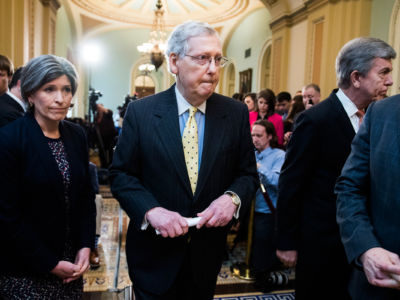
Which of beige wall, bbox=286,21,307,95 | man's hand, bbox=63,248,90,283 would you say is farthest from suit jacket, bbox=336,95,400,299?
beige wall, bbox=286,21,307,95

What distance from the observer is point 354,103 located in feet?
5.51

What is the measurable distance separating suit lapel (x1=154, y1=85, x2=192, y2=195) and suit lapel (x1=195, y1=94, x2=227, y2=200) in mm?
70

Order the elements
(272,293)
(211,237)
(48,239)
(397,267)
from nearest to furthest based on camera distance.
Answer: (397,267) < (48,239) < (211,237) < (272,293)

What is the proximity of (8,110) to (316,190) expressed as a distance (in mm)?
1964

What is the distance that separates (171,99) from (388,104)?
83 centimetres

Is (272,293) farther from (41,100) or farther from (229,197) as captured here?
(41,100)

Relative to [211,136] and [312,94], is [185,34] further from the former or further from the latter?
[312,94]

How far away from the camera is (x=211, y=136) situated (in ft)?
4.74

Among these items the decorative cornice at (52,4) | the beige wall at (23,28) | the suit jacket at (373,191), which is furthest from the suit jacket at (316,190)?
the decorative cornice at (52,4)

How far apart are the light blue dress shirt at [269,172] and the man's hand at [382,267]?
2.20m

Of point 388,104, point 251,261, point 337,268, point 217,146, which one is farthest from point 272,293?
point 388,104

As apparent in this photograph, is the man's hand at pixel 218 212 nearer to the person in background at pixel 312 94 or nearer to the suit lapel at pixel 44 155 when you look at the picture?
the suit lapel at pixel 44 155

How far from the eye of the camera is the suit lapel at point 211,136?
1.40 metres

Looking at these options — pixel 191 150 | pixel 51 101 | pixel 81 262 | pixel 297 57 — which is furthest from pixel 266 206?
pixel 297 57
